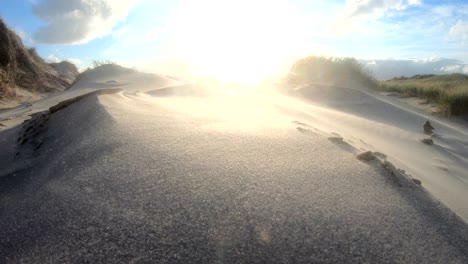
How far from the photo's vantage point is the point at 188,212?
4.16 ft

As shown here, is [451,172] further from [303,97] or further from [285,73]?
[285,73]

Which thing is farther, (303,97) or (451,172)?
(303,97)

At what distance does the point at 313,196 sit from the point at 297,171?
0.25 m

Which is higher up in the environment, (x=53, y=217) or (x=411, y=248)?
(x=53, y=217)

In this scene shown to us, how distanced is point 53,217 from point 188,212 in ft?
1.71

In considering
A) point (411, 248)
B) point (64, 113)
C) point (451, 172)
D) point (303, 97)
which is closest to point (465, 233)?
point (411, 248)

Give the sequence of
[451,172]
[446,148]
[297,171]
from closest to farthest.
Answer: [297,171] < [451,172] < [446,148]

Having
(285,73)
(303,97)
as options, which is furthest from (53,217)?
(285,73)

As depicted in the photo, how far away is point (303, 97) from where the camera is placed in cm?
653

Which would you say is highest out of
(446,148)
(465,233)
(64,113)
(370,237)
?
(64,113)

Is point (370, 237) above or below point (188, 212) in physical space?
below

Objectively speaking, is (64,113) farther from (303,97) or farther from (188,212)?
(303,97)

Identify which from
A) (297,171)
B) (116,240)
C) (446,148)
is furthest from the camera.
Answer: (446,148)

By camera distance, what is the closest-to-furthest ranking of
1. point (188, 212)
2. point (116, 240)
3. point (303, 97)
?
point (116, 240) → point (188, 212) → point (303, 97)
